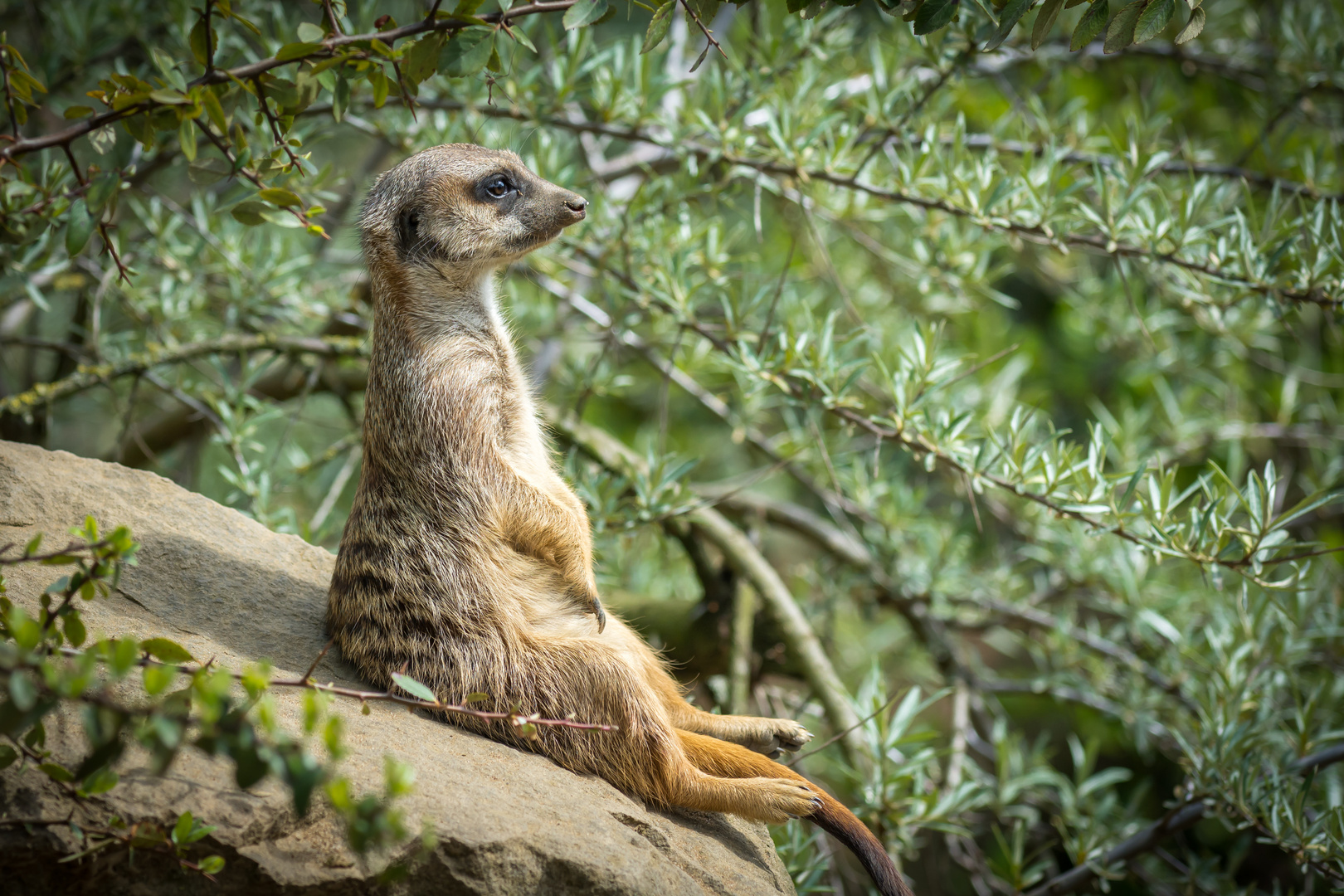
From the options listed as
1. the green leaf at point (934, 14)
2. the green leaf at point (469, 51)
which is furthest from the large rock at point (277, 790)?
the green leaf at point (934, 14)

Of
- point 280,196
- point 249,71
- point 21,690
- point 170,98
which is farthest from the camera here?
point 280,196

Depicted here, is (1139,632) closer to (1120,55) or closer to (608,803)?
(1120,55)

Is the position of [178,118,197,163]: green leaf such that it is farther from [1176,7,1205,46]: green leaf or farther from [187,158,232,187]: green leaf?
[1176,7,1205,46]: green leaf

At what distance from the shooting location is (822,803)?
82.5 inches

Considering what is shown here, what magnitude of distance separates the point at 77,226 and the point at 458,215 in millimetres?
921

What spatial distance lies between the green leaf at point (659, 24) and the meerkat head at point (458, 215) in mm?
601

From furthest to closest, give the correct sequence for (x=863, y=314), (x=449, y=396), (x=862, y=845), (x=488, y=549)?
(x=863, y=314), (x=449, y=396), (x=488, y=549), (x=862, y=845)

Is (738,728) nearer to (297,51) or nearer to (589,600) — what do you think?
(589,600)

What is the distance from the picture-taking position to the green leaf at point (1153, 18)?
187 centimetres

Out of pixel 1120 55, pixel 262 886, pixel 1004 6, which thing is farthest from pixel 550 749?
pixel 1120 55

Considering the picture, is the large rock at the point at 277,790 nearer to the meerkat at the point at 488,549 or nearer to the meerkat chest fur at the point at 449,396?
the meerkat at the point at 488,549

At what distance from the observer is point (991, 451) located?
8.89ft

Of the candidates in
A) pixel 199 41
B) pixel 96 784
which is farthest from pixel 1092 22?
pixel 96 784

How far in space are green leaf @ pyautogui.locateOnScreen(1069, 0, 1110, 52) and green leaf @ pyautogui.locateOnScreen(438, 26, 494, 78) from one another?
1195 mm
